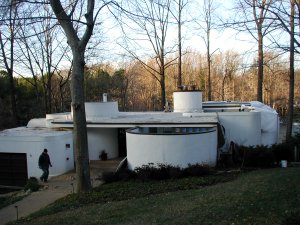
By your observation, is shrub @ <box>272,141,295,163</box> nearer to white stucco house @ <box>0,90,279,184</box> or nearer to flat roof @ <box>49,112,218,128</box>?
white stucco house @ <box>0,90,279,184</box>

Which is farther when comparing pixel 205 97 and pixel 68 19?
pixel 205 97

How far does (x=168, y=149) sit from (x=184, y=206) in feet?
22.9

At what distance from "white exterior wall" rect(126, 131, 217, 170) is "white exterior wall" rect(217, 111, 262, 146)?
3394 mm

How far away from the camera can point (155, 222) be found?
8.12 m

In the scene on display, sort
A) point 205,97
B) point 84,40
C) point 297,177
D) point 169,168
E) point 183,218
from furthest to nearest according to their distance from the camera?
point 205,97 < point 169,168 < point 84,40 < point 297,177 < point 183,218

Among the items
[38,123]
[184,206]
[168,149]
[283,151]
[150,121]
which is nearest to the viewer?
[184,206]

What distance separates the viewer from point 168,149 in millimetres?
16406

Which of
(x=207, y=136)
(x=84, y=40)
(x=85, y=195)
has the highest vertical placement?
(x=84, y=40)

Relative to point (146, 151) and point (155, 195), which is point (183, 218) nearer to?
point (155, 195)

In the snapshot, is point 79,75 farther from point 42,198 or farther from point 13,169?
point 13,169

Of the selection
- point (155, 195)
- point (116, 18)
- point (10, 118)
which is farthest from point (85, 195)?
point (10, 118)

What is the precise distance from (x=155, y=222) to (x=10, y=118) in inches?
1198

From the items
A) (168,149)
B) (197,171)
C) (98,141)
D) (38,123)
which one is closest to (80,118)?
(168,149)

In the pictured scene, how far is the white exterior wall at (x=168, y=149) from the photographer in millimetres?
16406
